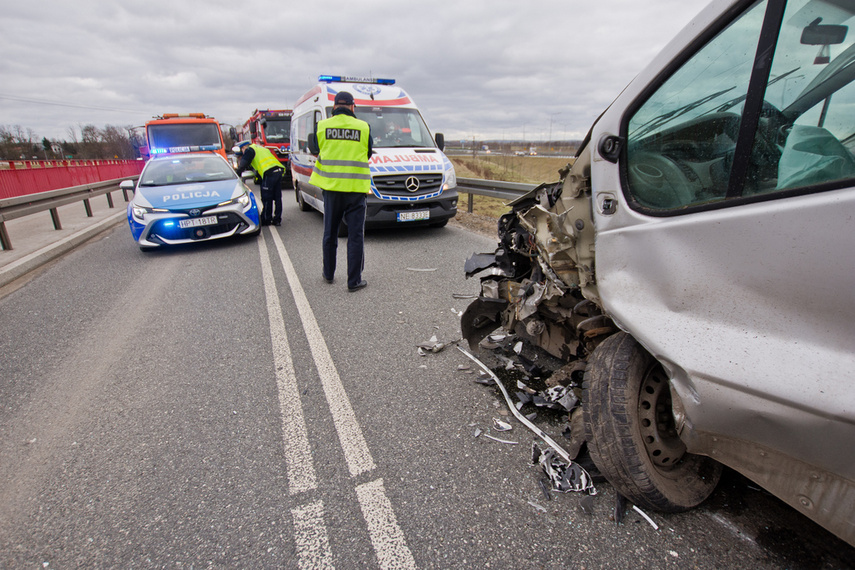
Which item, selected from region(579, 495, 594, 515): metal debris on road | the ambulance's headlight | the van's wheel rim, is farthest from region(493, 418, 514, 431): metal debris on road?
the ambulance's headlight

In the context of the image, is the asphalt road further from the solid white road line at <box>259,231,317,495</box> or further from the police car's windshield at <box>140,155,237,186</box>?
the police car's windshield at <box>140,155,237,186</box>

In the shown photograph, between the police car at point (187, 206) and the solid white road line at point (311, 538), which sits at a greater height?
the police car at point (187, 206)

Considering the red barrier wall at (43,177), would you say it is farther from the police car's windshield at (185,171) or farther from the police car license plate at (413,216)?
the police car license plate at (413,216)

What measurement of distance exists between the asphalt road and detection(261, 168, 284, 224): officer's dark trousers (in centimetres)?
478

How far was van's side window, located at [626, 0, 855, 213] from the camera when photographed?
4.45 feet

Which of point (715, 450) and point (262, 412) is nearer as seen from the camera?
point (715, 450)

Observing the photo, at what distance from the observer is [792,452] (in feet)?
4.52

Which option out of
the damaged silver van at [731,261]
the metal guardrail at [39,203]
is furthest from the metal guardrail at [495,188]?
the metal guardrail at [39,203]

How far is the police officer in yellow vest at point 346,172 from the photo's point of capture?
491 cm

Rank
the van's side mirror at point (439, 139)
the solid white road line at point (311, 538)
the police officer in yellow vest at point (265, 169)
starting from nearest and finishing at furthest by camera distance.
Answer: the solid white road line at point (311, 538), the van's side mirror at point (439, 139), the police officer in yellow vest at point (265, 169)

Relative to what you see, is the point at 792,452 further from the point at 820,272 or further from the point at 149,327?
the point at 149,327

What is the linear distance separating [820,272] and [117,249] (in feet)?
30.3

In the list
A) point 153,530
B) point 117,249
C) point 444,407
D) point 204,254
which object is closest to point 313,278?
point 204,254

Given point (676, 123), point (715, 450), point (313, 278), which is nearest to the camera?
point (715, 450)
